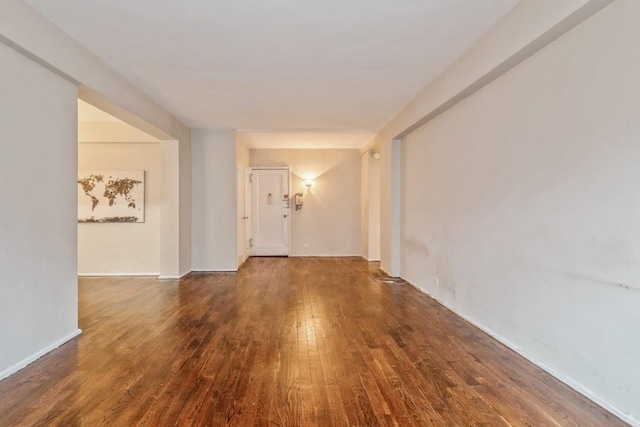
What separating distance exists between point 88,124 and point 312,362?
584 centimetres

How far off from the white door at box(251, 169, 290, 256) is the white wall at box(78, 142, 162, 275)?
2646 mm

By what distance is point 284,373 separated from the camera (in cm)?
257

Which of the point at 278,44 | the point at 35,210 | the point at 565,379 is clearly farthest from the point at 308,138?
the point at 565,379

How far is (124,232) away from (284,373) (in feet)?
16.6

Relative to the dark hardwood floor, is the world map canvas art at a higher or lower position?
higher

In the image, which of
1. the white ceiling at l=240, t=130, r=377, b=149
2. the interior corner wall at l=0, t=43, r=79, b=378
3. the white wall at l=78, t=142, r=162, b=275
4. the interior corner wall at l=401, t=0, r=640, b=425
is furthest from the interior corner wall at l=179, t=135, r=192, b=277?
the interior corner wall at l=401, t=0, r=640, b=425

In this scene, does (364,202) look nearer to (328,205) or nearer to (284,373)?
(328,205)

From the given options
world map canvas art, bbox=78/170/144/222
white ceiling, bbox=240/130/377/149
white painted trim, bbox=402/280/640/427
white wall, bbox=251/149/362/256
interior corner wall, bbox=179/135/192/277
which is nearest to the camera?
white painted trim, bbox=402/280/640/427

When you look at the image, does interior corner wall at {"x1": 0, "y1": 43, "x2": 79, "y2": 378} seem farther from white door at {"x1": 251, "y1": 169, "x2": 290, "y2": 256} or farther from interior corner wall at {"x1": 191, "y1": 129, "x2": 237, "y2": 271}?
white door at {"x1": 251, "y1": 169, "x2": 290, "y2": 256}

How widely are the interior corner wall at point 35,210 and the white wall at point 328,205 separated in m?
5.77

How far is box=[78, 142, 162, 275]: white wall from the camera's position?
21.0 ft

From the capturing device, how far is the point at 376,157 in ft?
26.3

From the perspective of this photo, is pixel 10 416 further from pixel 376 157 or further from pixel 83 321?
pixel 376 157

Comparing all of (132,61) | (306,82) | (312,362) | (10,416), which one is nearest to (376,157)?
(306,82)
